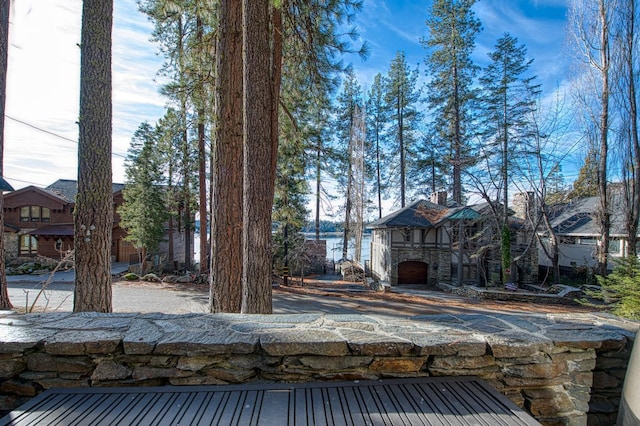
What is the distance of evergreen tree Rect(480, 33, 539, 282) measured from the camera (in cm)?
1140

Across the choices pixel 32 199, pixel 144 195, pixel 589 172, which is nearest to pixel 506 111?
pixel 589 172

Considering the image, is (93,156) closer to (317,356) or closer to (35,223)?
(317,356)

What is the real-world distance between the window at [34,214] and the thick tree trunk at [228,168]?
19.9 metres

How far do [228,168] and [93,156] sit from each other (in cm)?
153

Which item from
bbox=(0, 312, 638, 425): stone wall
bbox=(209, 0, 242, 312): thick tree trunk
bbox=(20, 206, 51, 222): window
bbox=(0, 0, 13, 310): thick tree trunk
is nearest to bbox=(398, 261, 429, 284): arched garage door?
bbox=(209, 0, 242, 312): thick tree trunk

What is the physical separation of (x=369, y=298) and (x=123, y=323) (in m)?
9.20

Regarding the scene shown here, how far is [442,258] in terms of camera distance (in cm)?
1470

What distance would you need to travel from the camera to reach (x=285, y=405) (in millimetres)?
1304

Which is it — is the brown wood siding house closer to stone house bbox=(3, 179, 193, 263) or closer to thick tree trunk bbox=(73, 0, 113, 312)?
stone house bbox=(3, 179, 193, 263)

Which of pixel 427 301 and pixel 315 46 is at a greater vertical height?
pixel 315 46

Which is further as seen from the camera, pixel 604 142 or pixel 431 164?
pixel 431 164

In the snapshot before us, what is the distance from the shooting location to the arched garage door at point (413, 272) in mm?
14947

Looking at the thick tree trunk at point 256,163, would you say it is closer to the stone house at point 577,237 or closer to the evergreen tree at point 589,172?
the evergreen tree at point 589,172

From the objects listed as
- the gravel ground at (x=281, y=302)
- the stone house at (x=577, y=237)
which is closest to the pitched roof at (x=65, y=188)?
the gravel ground at (x=281, y=302)
